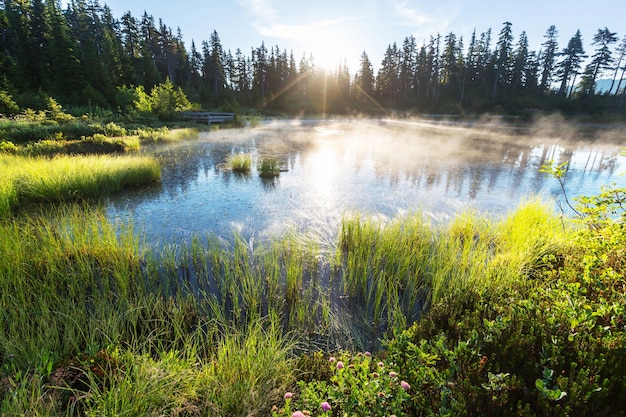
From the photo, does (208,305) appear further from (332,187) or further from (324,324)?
(332,187)

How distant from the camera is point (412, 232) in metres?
5.06

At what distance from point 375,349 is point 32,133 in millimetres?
19059

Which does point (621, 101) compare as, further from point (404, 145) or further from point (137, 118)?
point (137, 118)

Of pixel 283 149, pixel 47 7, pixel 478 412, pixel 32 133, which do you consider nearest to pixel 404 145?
pixel 283 149

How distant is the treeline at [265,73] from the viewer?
1363 inches

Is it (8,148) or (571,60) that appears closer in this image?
(8,148)

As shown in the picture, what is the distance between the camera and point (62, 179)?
7.41 metres

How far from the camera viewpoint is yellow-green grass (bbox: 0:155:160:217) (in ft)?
22.0

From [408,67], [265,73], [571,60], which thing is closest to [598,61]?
[571,60]

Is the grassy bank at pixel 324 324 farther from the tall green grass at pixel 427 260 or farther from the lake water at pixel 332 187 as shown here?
the lake water at pixel 332 187

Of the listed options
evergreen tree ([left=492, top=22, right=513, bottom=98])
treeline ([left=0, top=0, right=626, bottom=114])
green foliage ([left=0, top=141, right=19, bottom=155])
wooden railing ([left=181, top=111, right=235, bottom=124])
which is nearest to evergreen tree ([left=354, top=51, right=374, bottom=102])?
treeline ([left=0, top=0, right=626, bottom=114])

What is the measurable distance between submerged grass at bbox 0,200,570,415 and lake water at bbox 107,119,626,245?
1.18 meters

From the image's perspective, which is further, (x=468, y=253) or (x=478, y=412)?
(x=468, y=253)

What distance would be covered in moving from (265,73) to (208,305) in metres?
64.4
